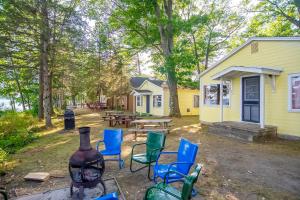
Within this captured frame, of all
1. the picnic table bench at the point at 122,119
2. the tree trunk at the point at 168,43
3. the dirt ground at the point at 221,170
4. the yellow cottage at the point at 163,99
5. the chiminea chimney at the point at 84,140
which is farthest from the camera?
the yellow cottage at the point at 163,99

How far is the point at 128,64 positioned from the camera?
23625 millimetres

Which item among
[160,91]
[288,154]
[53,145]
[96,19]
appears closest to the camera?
[288,154]

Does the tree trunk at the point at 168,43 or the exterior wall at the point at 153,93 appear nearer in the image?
the tree trunk at the point at 168,43

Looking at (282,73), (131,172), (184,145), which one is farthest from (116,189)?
(282,73)

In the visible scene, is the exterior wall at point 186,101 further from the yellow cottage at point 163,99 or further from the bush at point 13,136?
the bush at point 13,136

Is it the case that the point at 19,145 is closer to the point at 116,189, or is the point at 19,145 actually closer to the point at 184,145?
the point at 116,189

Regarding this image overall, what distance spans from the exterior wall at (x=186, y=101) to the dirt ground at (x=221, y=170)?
450 inches

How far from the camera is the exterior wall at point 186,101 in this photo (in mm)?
18547

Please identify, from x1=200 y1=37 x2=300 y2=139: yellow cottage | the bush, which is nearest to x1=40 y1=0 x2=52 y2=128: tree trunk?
the bush

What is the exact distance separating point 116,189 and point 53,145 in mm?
4867

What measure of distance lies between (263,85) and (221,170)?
4825 mm

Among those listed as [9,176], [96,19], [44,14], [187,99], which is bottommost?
[9,176]

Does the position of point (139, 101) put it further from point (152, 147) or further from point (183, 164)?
point (183, 164)

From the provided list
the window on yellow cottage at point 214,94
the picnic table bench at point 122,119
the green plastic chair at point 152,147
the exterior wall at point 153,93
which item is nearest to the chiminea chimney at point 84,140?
the green plastic chair at point 152,147
